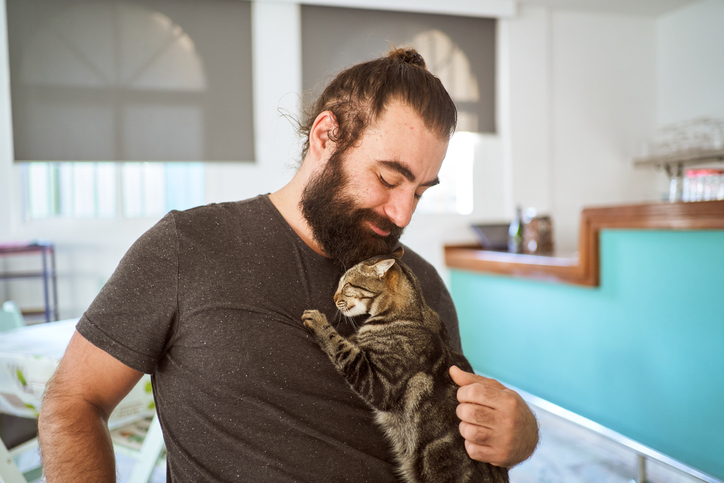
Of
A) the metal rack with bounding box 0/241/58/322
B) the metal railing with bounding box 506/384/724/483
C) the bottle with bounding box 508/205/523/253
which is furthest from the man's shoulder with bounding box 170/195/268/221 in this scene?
the metal rack with bounding box 0/241/58/322

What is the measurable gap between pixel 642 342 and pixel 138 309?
2418 millimetres

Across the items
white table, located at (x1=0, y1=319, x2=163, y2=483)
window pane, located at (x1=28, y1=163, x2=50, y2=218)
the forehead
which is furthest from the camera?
window pane, located at (x1=28, y1=163, x2=50, y2=218)

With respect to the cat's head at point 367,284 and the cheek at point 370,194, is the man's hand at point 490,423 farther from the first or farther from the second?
the cheek at point 370,194

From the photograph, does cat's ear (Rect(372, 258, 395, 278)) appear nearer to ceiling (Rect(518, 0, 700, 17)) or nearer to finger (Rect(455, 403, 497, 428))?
finger (Rect(455, 403, 497, 428))

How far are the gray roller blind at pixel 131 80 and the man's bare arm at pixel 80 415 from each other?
3.59 metres

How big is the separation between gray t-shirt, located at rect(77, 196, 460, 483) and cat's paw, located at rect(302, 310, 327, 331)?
0.02 m

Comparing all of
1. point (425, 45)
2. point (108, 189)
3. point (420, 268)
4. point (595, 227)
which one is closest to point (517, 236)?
point (595, 227)

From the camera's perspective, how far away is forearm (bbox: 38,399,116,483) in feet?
2.88

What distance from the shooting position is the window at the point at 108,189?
4.12m

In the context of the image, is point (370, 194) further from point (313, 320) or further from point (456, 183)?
point (456, 183)

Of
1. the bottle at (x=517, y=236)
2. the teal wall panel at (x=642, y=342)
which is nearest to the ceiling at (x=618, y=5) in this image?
the bottle at (x=517, y=236)

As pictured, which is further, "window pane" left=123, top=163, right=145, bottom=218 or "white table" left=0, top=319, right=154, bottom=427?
"window pane" left=123, top=163, right=145, bottom=218

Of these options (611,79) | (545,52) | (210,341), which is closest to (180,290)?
(210,341)

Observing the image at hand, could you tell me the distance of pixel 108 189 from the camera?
4258mm
